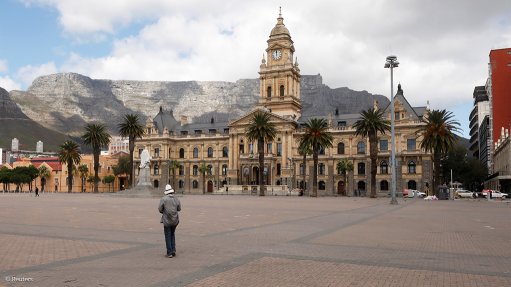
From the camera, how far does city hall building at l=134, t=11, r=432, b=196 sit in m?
94.0

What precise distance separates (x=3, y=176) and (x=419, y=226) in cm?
11523

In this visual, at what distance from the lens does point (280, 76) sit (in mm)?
112188

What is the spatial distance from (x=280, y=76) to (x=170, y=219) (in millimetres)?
100254

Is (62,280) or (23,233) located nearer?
(62,280)

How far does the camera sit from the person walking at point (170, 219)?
13695 millimetres

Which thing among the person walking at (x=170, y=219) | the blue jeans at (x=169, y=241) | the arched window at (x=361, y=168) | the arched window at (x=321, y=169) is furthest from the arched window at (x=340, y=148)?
the blue jeans at (x=169, y=241)

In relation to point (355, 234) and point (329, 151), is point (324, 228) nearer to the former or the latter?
point (355, 234)

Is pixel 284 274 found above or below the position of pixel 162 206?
below

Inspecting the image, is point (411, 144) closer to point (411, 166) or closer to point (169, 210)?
point (411, 166)

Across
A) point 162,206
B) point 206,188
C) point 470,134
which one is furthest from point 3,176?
point 470,134

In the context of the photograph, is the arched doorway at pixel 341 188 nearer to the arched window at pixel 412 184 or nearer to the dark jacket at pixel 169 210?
the arched window at pixel 412 184

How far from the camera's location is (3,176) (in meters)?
116

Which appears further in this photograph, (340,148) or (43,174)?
(43,174)

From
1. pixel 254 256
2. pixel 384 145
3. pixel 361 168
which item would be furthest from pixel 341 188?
pixel 254 256
